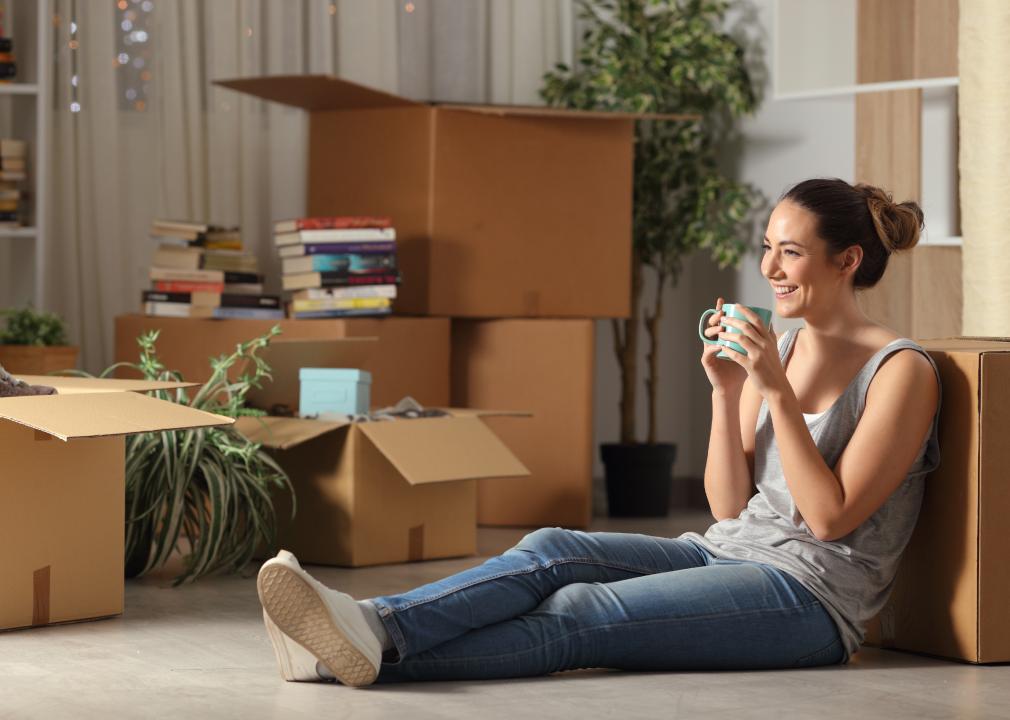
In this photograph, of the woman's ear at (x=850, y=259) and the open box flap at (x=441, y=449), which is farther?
the open box flap at (x=441, y=449)

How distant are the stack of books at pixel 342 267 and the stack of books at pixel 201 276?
100mm

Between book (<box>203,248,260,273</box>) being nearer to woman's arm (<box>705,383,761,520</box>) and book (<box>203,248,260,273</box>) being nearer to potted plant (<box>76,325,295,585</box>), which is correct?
potted plant (<box>76,325,295,585</box>)

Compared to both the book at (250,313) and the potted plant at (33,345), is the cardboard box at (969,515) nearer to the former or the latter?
the book at (250,313)

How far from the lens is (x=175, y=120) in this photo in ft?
13.5

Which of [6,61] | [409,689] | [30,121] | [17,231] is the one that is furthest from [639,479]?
[409,689]

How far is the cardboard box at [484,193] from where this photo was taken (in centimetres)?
390

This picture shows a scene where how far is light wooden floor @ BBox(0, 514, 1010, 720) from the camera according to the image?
1829 mm

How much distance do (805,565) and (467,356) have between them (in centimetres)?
210

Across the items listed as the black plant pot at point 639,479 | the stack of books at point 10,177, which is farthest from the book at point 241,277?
the black plant pot at point 639,479

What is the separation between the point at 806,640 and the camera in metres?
2.04

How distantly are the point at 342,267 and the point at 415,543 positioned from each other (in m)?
0.88

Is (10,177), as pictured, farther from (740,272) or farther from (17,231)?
(740,272)

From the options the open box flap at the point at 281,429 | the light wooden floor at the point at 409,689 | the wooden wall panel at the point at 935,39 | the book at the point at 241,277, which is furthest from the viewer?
the book at the point at 241,277

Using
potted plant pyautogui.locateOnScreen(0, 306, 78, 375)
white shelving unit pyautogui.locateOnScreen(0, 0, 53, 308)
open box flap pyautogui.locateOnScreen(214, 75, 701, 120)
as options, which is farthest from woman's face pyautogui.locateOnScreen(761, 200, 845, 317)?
white shelving unit pyautogui.locateOnScreen(0, 0, 53, 308)
